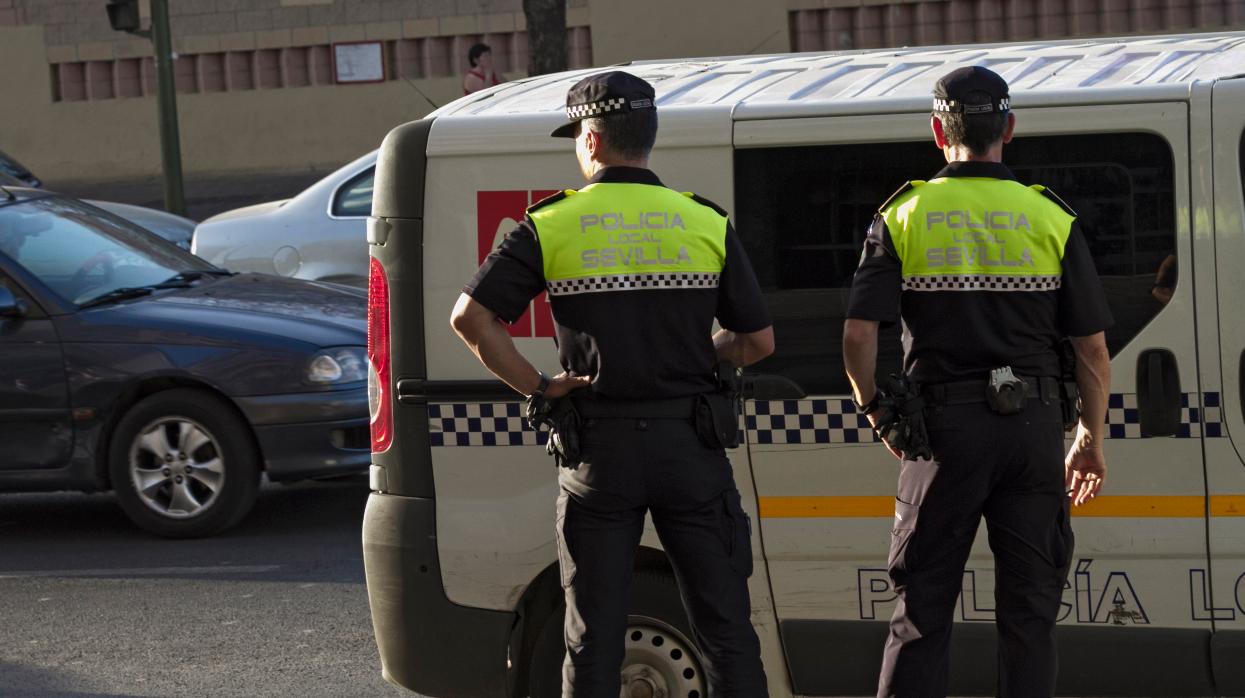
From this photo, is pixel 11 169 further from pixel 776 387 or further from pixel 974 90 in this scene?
pixel 974 90

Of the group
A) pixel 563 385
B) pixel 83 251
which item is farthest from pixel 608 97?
pixel 83 251

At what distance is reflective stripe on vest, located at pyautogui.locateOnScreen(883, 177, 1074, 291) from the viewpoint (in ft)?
12.3

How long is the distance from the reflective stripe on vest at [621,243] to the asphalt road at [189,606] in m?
2.00

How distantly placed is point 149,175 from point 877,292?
2377cm

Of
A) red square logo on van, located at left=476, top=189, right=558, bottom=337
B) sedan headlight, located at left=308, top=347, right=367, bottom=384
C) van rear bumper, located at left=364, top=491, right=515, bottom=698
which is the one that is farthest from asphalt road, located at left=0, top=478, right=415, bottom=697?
red square logo on van, located at left=476, top=189, right=558, bottom=337

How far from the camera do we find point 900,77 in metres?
4.41

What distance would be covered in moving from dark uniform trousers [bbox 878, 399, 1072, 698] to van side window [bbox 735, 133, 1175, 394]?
1.26 ft

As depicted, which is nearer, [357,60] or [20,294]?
[20,294]

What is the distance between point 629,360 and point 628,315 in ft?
0.32

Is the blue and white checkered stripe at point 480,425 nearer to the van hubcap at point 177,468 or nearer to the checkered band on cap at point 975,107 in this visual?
the checkered band on cap at point 975,107

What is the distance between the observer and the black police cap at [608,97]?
3711 mm

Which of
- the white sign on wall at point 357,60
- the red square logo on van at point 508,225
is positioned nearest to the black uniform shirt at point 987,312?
the red square logo on van at point 508,225

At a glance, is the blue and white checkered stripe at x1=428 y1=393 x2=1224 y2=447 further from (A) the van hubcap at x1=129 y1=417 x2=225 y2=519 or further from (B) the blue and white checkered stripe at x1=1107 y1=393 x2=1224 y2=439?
(A) the van hubcap at x1=129 y1=417 x2=225 y2=519

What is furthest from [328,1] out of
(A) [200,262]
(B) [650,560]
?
(B) [650,560]
